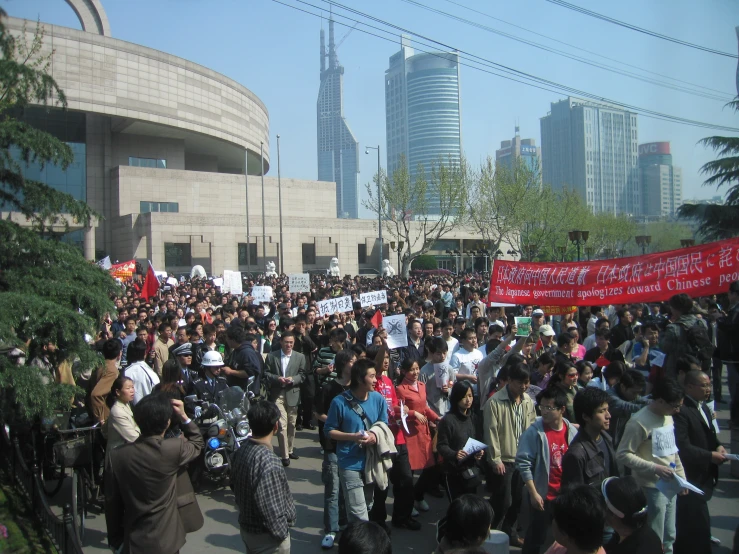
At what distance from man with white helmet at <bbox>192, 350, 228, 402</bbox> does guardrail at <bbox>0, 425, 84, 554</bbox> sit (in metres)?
1.77

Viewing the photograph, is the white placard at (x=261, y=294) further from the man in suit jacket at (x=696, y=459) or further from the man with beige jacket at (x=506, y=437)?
the man in suit jacket at (x=696, y=459)

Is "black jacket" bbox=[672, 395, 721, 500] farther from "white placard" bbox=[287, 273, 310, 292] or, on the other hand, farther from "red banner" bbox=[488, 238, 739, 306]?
"white placard" bbox=[287, 273, 310, 292]

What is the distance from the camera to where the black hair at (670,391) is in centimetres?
433

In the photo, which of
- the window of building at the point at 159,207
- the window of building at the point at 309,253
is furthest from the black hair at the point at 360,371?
the window of building at the point at 309,253

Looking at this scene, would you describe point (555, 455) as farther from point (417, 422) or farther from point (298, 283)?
point (298, 283)

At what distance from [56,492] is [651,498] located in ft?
19.7

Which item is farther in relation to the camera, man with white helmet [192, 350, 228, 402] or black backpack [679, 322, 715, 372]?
man with white helmet [192, 350, 228, 402]

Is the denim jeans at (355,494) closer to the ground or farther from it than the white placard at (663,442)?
closer to the ground

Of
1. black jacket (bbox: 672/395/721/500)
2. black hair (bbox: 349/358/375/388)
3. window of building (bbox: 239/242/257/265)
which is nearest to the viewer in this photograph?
black jacket (bbox: 672/395/721/500)

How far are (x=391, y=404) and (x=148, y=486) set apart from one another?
2734mm

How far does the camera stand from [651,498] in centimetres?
434

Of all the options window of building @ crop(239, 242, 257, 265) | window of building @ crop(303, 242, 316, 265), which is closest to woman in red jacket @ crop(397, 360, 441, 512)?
window of building @ crop(239, 242, 257, 265)

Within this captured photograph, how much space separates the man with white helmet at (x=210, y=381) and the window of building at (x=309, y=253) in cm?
5106

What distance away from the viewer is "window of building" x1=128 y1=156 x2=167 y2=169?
183 feet
